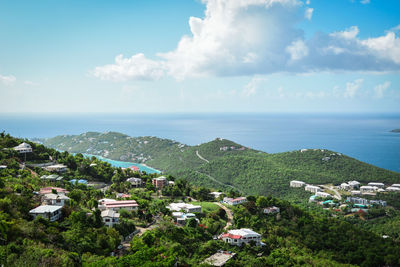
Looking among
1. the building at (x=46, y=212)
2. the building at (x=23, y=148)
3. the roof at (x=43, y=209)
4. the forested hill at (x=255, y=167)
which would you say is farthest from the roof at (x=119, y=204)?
the forested hill at (x=255, y=167)

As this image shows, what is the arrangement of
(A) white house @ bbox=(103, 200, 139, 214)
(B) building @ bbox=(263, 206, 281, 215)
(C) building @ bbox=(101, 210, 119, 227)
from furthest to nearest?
1. (B) building @ bbox=(263, 206, 281, 215)
2. (A) white house @ bbox=(103, 200, 139, 214)
3. (C) building @ bbox=(101, 210, 119, 227)

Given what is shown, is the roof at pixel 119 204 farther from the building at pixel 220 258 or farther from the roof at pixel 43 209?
the building at pixel 220 258

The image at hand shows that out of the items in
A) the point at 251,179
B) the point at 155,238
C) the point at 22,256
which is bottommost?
the point at 251,179

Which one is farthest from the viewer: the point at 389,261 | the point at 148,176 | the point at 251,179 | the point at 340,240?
the point at 251,179

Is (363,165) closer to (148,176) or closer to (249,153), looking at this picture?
(249,153)

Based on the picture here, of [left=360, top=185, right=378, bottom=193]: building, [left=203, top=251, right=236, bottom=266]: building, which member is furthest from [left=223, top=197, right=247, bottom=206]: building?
[left=360, top=185, right=378, bottom=193]: building

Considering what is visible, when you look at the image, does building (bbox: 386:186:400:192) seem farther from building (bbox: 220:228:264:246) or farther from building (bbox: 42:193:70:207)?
building (bbox: 42:193:70:207)

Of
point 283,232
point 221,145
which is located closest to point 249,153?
point 221,145
